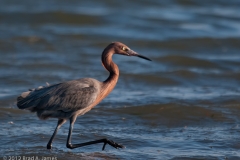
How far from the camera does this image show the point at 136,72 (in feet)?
45.4

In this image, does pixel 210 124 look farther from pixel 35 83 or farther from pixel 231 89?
pixel 35 83

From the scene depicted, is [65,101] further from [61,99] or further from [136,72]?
[136,72]

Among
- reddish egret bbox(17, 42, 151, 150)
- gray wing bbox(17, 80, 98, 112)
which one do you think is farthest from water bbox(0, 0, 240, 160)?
gray wing bbox(17, 80, 98, 112)

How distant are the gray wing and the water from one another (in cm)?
63

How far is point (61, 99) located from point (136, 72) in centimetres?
558

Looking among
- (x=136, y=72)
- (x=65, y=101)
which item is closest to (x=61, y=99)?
(x=65, y=101)

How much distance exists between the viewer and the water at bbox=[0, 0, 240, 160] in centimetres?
902

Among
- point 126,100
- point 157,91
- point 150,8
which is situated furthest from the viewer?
point 150,8

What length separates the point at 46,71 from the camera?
13570 mm

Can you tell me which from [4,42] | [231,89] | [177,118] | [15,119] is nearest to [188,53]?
[231,89]

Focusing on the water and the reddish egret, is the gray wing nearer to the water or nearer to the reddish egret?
the reddish egret

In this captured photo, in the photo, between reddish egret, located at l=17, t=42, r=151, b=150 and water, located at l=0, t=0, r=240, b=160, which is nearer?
reddish egret, located at l=17, t=42, r=151, b=150

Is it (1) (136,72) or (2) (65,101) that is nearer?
(2) (65,101)

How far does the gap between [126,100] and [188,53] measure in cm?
511
